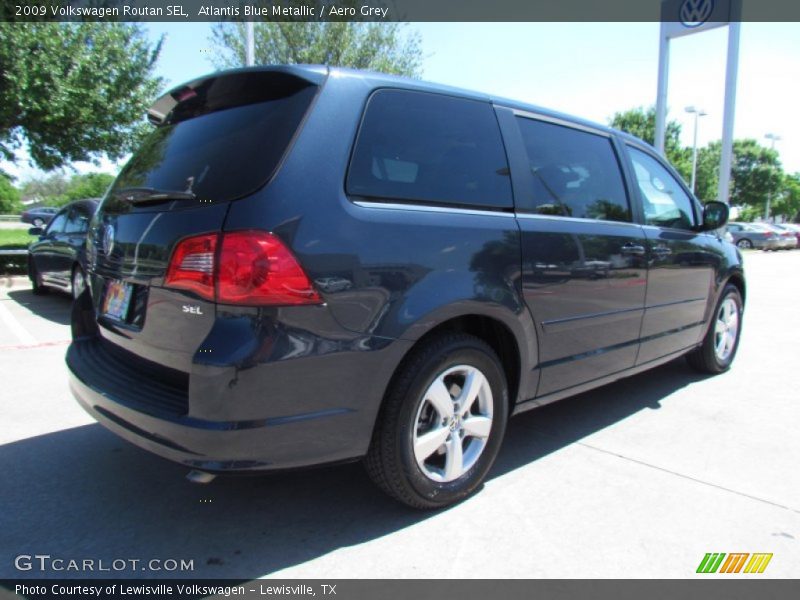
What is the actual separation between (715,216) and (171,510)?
13.8 feet

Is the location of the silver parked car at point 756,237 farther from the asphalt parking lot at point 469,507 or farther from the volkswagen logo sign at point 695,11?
the asphalt parking lot at point 469,507

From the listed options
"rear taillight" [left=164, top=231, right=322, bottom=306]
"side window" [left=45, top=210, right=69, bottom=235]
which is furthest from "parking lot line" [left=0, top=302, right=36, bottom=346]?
"rear taillight" [left=164, top=231, right=322, bottom=306]

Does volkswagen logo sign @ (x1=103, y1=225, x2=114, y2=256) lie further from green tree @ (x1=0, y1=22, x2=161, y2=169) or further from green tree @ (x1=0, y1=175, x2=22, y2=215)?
green tree @ (x1=0, y1=175, x2=22, y2=215)

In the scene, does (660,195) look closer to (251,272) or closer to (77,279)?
(251,272)

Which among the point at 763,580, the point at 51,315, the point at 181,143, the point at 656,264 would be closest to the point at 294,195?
the point at 181,143

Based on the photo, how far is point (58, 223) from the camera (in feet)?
28.4

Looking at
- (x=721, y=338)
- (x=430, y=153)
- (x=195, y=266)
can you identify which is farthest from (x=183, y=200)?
(x=721, y=338)

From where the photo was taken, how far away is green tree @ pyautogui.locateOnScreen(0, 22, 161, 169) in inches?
412

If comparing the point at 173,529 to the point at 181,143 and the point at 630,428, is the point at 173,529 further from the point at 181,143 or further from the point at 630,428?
the point at 630,428

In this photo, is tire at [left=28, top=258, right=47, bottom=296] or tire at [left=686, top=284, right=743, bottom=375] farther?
tire at [left=28, top=258, right=47, bottom=296]

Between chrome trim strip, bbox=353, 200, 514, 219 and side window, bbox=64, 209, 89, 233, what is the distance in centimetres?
678

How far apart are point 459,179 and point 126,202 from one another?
1485mm

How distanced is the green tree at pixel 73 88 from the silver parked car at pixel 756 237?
30.2m

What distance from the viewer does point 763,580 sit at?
2.21 meters
